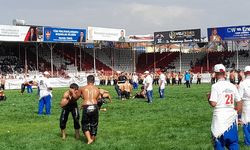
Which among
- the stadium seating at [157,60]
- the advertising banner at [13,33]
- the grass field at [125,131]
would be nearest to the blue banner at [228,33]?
the stadium seating at [157,60]

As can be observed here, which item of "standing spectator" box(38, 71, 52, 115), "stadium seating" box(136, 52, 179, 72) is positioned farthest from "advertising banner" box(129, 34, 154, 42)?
"standing spectator" box(38, 71, 52, 115)

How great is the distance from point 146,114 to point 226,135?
11.7 meters

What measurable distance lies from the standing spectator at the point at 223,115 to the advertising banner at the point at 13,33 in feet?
149

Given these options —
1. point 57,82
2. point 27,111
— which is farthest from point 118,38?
point 27,111

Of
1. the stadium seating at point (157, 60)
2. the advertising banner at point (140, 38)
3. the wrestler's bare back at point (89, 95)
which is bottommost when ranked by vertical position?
the wrestler's bare back at point (89, 95)

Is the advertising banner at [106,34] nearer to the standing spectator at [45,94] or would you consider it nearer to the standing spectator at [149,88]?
the standing spectator at [149,88]

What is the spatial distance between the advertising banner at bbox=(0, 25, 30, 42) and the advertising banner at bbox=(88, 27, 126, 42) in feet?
30.7

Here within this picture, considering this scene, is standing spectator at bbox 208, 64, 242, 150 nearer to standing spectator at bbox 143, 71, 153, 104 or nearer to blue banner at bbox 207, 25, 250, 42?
standing spectator at bbox 143, 71, 153, 104

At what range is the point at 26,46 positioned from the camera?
61.2 metres

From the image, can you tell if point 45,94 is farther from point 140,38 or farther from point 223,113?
point 140,38

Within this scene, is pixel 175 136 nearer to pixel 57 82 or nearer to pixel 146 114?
pixel 146 114

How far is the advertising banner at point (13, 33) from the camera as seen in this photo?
5147cm

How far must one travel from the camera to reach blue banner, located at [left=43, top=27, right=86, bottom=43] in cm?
5600

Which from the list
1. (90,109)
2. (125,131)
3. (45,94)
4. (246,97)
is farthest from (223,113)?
(45,94)
